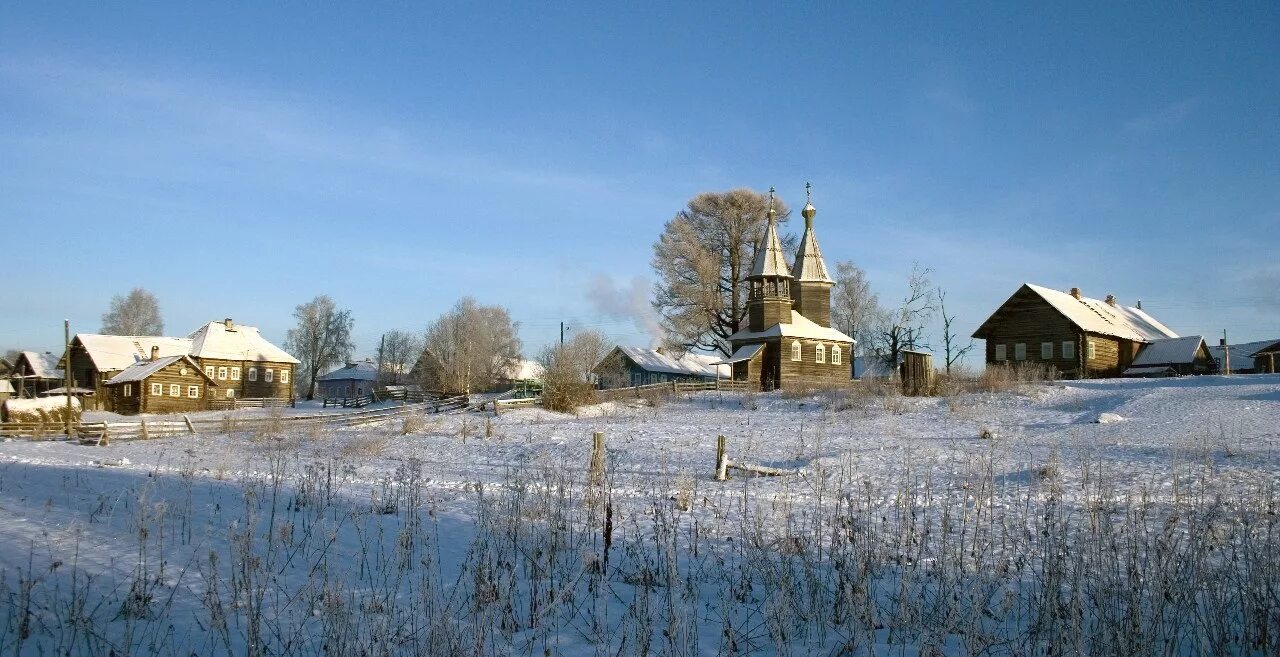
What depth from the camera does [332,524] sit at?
330 inches

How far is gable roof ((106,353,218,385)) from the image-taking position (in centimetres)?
4538

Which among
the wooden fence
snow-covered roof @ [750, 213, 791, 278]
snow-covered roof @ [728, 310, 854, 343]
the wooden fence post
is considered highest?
snow-covered roof @ [750, 213, 791, 278]

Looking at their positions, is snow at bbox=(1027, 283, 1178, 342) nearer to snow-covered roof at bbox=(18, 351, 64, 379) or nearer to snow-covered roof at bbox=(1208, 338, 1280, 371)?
snow-covered roof at bbox=(1208, 338, 1280, 371)

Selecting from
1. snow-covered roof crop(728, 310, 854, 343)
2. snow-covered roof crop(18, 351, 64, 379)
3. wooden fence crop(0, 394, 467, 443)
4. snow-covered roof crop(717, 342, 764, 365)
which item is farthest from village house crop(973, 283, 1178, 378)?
snow-covered roof crop(18, 351, 64, 379)

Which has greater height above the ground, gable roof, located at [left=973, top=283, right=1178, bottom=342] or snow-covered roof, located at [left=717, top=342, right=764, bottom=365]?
gable roof, located at [left=973, top=283, right=1178, bottom=342]

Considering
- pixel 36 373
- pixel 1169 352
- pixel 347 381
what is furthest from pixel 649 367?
pixel 36 373

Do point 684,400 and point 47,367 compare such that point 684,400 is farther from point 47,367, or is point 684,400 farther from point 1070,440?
point 47,367

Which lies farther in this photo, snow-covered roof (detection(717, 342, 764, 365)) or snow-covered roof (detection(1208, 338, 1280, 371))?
snow-covered roof (detection(1208, 338, 1280, 371))

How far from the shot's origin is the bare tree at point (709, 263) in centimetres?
4803

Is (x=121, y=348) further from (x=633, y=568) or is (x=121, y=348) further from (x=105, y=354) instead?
(x=633, y=568)

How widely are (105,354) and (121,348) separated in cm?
145

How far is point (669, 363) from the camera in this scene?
58188 mm

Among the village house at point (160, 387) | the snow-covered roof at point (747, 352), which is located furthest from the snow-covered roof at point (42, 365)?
Result: the snow-covered roof at point (747, 352)

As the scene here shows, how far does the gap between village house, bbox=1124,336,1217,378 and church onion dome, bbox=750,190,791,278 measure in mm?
18454
